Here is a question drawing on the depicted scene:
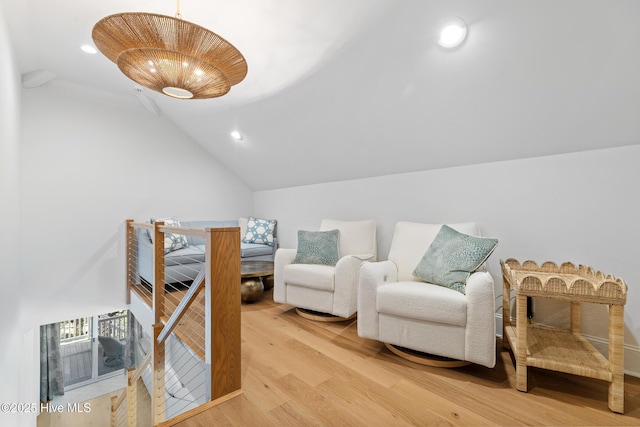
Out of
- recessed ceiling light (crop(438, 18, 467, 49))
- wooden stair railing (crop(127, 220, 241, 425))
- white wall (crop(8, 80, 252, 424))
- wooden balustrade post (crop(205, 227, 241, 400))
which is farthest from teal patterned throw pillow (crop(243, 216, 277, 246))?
recessed ceiling light (crop(438, 18, 467, 49))

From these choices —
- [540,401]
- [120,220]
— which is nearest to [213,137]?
[120,220]

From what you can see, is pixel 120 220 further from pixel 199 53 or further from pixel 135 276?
pixel 199 53

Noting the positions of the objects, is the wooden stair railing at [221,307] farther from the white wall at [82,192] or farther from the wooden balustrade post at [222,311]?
the white wall at [82,192]

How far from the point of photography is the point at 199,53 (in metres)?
1.48

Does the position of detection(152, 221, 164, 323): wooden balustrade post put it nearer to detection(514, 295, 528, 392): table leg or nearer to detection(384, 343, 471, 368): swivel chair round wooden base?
detection(384, 343, 471, 368): swivel chair round wooden base

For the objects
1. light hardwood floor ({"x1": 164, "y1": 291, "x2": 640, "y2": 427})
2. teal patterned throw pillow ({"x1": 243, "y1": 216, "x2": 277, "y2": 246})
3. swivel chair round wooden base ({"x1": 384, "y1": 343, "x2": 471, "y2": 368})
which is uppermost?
teal patterned throw pillow ({"x1": 243, "y1": 216, "x2": 277, "y2": 246})

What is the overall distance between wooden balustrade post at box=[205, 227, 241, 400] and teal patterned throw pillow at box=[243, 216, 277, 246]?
2.65 m

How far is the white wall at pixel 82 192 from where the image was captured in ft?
10.0

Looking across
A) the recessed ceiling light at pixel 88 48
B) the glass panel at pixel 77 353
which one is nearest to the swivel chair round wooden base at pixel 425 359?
the recessed ceiling light at pixel 88 48

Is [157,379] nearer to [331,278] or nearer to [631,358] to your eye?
[331,278]

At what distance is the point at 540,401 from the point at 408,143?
195 centimetres

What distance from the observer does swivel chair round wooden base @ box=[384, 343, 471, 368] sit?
1.74 metres

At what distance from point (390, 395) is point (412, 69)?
203cm

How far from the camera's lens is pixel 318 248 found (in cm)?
273
